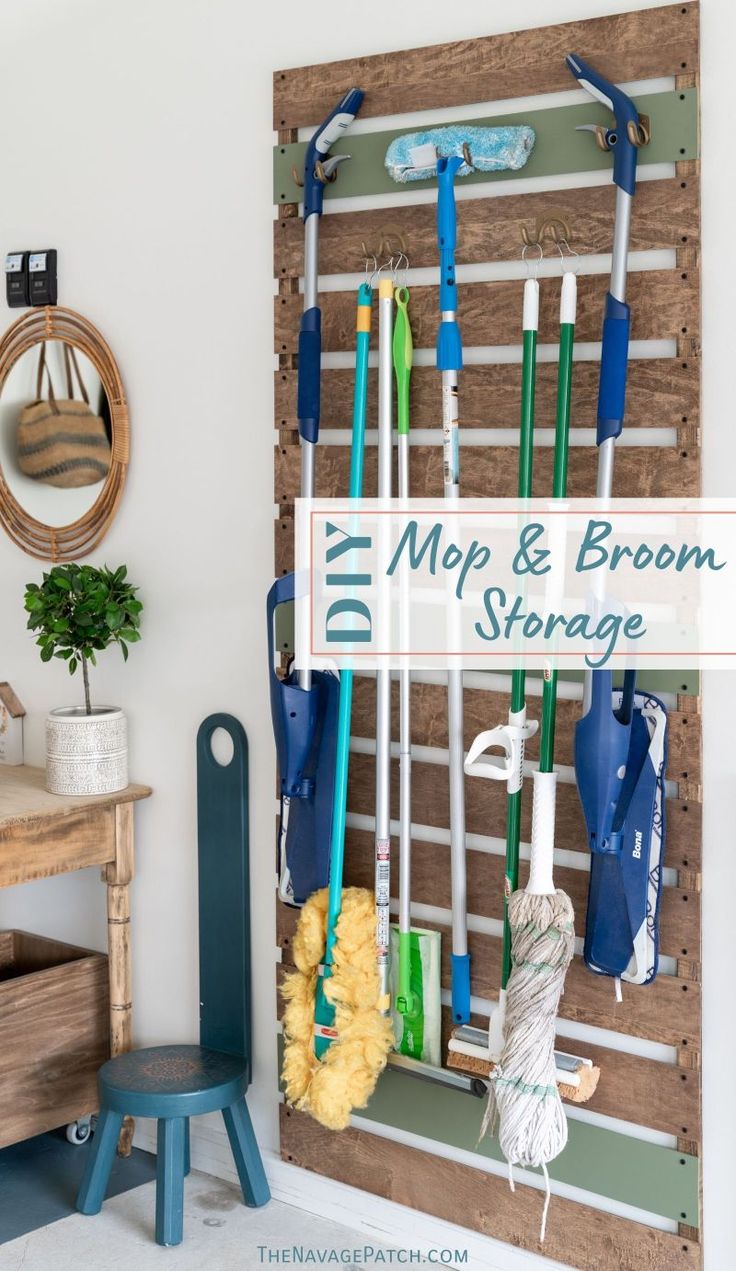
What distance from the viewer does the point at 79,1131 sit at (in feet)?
9.12

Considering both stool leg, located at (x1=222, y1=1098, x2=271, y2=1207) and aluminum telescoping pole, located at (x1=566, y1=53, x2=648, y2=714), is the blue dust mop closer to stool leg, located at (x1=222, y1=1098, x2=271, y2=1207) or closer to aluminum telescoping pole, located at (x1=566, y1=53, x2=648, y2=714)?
aluminum telescoping pole, located at (x1=566, y1=53, x2=648, y2=714)

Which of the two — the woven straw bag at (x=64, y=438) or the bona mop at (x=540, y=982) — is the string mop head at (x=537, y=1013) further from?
the woven straw bag at (x=64, y=438)

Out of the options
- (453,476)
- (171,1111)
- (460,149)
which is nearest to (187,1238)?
(171,1111)

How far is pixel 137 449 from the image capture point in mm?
2725

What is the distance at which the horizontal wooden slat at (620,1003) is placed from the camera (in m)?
2.04

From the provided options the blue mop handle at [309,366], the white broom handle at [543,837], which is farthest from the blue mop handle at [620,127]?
the white broom handle at [543,837]

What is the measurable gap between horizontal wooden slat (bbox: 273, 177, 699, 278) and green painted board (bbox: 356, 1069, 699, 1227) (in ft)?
4.62

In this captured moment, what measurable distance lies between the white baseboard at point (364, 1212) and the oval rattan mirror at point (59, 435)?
1.28 metres

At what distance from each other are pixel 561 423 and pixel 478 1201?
52.7 inches

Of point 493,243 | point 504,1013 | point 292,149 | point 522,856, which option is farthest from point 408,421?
point 504,1013

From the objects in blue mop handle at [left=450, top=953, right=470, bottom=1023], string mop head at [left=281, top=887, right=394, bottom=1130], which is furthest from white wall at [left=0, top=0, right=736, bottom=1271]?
blue mop handle at [left=450, top=953, right=470, bottom=1023]

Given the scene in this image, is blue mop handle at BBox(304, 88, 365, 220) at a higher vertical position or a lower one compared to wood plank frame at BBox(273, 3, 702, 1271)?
higher

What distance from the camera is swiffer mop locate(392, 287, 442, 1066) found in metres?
2.27

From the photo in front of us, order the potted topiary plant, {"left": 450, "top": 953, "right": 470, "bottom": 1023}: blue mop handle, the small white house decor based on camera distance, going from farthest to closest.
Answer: the small white house decor, the potted topiary plant, {"left": 450, "top": 953, "right": 470, "bottom": 1023}: blue mop handle
